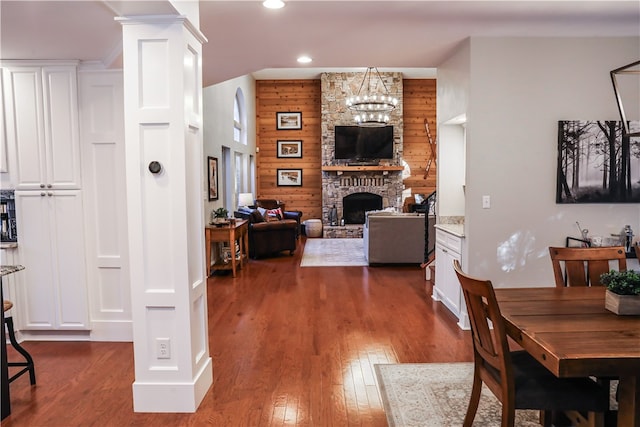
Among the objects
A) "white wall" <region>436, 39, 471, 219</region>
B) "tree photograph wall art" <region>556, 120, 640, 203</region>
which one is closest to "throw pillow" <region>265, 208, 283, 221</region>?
"white wall" <region>436, 39, 471, 219</region>

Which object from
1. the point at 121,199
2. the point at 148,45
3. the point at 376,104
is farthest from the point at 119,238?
the point at 376,104

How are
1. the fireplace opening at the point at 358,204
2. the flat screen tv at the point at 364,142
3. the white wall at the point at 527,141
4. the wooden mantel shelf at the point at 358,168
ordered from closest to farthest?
the white wall at the point at 527,141 → the wooden mantel shelf at the point at 358,168 → the flat screen tv at the point at 364,142 → the fireplace opening at the point at 358,204

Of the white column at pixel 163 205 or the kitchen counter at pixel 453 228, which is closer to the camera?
the white column at pixel 163 205

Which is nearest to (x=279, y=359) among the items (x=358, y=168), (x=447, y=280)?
(x=447, y=280)

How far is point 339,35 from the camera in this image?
3646mm

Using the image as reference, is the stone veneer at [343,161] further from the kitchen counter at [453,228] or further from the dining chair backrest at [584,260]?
the dining chair backrest at [584,260]

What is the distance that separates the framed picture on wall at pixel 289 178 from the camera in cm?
1116

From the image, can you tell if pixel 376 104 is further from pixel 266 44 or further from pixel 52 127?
pixel 52 127

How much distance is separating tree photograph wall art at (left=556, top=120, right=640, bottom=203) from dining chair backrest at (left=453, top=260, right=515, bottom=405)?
229 cm

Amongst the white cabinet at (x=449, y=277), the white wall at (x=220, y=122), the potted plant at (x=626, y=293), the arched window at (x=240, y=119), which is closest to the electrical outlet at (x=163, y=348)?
the potted plant at (x=626, y=293)

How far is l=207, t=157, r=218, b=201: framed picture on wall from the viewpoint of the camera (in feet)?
21.7

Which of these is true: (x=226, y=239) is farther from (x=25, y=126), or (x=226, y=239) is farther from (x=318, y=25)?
(x=318, y=25)

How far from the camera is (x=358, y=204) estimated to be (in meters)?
10.8

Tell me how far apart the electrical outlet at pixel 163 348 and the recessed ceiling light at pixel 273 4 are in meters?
2.22
